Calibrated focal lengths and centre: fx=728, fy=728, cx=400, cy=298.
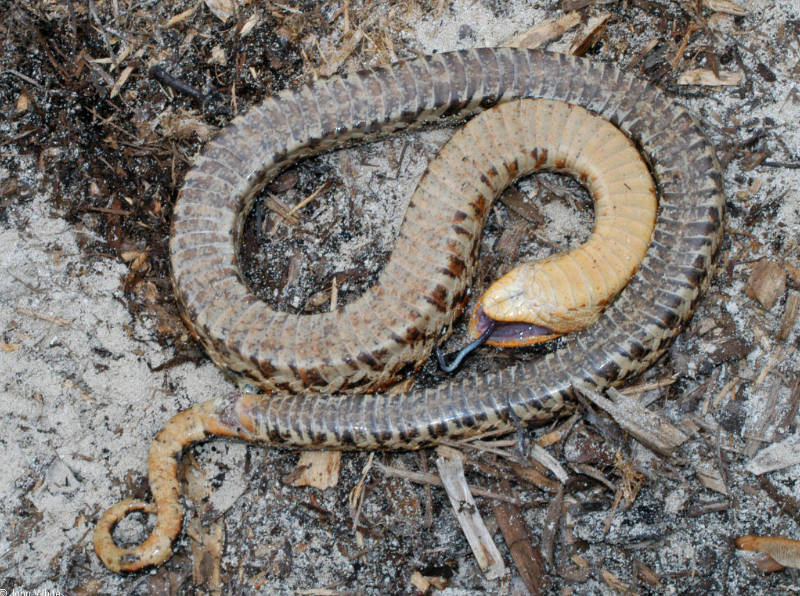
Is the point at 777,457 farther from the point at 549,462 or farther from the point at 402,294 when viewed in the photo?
the point at 402,294

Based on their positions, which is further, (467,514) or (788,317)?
(788,317)

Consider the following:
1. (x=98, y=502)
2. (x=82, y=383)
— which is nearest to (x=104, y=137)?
(x=82, y=383)

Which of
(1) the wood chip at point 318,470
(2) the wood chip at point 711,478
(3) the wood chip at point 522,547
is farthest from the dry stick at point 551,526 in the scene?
(1) the wood chip at point 318,470

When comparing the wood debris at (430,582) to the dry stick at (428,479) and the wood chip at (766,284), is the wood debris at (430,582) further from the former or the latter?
the wood chip at (766,284)

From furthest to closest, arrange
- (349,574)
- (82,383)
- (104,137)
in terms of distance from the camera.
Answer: (104,137) → (82,383) → (349,574)

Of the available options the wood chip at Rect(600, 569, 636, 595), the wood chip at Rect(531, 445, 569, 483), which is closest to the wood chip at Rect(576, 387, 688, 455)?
the wood chip at Rect(531, 445, 569, 483)

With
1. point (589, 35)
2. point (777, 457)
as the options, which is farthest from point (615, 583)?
point (589, 35)

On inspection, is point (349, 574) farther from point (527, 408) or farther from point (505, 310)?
point (505, 310)
